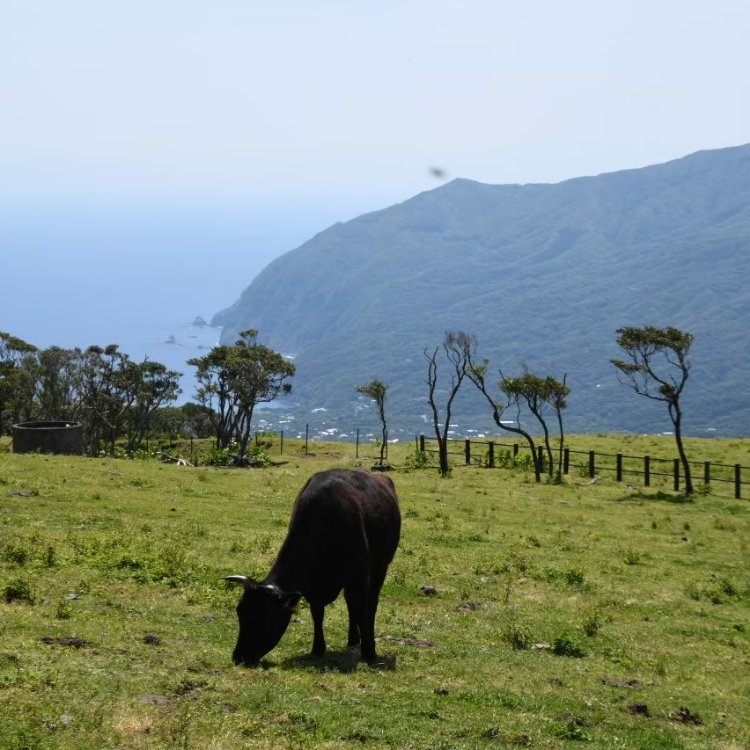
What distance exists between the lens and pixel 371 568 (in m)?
15.1

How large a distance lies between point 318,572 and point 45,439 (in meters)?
37.7

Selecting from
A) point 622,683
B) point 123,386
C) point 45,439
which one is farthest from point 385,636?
point 123,386

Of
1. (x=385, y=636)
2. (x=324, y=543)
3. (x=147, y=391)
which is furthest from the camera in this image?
(x=147, y=391)

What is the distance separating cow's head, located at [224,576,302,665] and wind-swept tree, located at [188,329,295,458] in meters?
61.6

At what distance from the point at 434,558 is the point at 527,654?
26.8 feet

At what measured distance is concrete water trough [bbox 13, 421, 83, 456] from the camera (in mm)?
47562

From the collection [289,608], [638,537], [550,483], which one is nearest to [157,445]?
[550,483]

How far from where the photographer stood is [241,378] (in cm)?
7762

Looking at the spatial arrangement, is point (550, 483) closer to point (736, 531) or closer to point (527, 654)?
point (736, 531)

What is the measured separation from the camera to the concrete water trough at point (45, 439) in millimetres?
47562

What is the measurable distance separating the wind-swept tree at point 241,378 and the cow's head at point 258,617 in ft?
202

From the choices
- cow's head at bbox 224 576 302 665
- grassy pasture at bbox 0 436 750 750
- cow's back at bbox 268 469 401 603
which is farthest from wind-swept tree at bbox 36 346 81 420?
cow's head at bbox 224 576 302 665

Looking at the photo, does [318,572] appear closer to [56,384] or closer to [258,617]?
[258,617]

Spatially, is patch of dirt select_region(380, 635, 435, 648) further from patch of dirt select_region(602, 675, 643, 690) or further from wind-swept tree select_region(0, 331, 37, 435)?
wind-swept tree select_region(0, 331, 37, 435)
